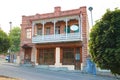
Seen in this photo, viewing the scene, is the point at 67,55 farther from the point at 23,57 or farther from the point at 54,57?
the point at 23,57

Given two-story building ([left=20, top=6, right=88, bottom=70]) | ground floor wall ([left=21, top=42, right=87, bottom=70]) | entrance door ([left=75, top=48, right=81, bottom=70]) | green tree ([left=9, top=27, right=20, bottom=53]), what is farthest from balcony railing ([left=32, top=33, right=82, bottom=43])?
green tree ([left=9, top=27, right=20, bottom=53])

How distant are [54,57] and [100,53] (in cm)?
2389

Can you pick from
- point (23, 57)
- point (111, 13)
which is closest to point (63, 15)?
point (23, 57)

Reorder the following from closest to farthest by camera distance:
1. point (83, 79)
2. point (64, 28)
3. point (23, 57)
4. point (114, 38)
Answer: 1. point (114, 38)
2. point (83, 79)
3. point (64, 28)
4. point (23, 57)

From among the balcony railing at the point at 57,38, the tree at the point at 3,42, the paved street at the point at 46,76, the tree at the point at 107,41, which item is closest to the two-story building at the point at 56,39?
the balcony railing at the point at 57,38

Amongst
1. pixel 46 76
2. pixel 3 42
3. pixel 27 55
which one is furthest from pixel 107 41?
pixel 27 55

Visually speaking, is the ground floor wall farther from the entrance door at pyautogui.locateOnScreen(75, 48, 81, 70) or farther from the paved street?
the paved street

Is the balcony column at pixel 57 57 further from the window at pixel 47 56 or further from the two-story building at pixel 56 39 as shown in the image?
the window at pixel 47 56

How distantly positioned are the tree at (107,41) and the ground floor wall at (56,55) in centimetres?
2136

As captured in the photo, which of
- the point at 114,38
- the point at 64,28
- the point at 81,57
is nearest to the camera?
the point at 114,38

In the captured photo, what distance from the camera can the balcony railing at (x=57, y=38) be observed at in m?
32.0

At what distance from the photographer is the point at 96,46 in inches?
413

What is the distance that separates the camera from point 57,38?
33312mm

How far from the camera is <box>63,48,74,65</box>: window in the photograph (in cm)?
3256
